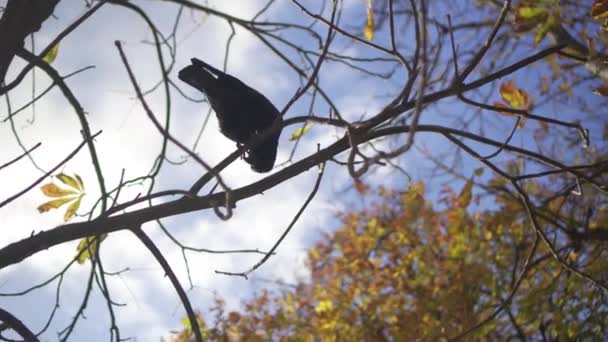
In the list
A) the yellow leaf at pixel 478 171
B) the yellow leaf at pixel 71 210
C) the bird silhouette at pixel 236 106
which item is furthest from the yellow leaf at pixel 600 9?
the yellow leaf at pixel 71 210

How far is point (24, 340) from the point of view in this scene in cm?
184

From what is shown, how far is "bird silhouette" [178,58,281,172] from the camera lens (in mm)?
2600

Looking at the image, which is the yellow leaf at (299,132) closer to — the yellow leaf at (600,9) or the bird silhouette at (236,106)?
the bird silhouette at (236,106)

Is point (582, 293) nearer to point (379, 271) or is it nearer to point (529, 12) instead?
point (529, 12)

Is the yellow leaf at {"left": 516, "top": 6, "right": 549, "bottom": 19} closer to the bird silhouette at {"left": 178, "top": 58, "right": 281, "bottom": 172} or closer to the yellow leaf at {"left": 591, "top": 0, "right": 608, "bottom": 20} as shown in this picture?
the yellow leaf at {"left": 591, "top": 0, "right": 608, "bottom": 20}

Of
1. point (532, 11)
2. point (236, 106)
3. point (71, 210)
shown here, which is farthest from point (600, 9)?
point (71, 210)

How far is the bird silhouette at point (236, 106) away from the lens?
2600 millimetres

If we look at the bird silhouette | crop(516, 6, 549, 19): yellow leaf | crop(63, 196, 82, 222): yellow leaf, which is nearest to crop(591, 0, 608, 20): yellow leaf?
crop(516, 6, 549, 19): yellow leaf

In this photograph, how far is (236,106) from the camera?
9.09ft

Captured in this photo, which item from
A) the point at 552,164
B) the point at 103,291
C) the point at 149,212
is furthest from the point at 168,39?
the point at 552,164

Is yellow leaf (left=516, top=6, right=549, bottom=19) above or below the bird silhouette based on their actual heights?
below

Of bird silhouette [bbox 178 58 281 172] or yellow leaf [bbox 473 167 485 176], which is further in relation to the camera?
yellow leaf [bbox 473 167 485 176]

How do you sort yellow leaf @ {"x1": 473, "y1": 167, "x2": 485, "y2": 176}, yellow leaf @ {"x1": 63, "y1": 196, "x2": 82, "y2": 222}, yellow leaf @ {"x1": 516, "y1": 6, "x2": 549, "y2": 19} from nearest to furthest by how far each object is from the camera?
yellow leaf @ {"x1": 516, "y1": 6, "x2": 549, "y2": 19} < yellow leaf @ {"x1": 63, "y1": 196, "x2": 82, "y2": 222} < yellow leaf @ {"x1": 473, "y1": 167, "x2": 485, "y2": 176}

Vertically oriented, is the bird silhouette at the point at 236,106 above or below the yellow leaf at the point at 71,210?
above
